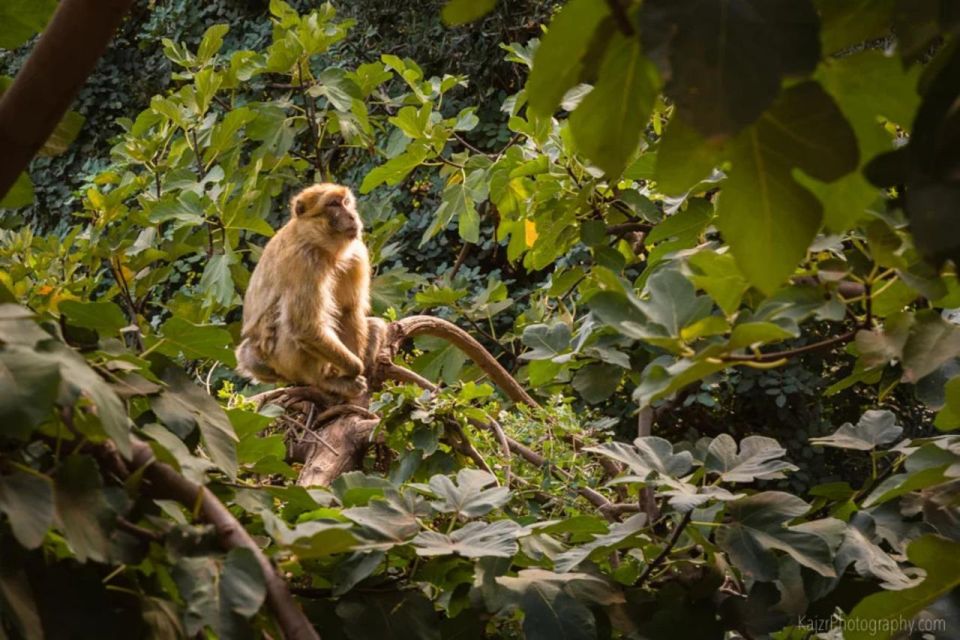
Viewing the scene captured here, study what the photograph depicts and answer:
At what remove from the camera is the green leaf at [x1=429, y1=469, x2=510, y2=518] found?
4.97ft

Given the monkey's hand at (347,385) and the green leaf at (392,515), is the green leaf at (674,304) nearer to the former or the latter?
the green leaf at (392,515)

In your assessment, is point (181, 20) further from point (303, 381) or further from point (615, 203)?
point (615, 203)

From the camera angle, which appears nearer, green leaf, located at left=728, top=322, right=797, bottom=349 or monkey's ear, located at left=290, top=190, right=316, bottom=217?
green leaf, located at left=728, top=322, right=797, bottom=349

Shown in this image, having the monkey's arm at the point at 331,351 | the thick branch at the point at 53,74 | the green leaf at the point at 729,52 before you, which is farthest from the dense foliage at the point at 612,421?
the monkey's arm at the point at 331,351

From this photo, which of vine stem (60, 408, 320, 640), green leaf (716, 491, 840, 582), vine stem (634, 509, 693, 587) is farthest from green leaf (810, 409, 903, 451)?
vine stem (60, 408, 320, 640)

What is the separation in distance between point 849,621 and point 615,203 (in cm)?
145

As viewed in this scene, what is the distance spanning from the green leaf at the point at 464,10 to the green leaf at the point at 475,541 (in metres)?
0.80

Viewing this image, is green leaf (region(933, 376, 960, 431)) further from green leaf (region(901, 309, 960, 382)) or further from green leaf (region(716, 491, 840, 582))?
green leaf (region(716, 491, 840, 582))

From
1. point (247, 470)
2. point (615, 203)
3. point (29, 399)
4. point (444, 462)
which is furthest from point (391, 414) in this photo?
point (29, 399)

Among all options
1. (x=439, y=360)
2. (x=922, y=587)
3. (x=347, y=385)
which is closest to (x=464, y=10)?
(x=922, y=587)

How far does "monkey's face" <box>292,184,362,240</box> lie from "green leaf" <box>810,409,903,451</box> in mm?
2975

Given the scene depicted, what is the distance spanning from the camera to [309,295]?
174 inches

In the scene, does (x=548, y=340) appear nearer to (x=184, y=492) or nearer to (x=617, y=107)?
(x=184, y=492)

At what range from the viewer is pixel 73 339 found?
1208 millimetres
